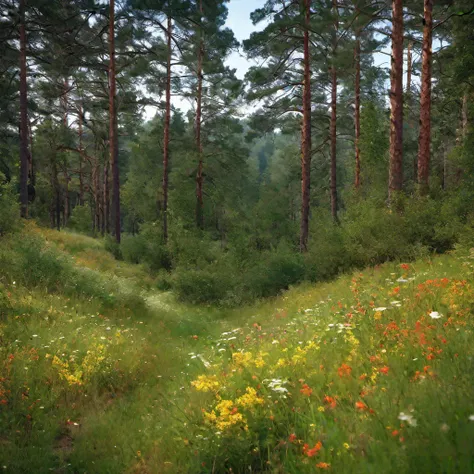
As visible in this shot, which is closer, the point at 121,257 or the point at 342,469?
the point at 342,469

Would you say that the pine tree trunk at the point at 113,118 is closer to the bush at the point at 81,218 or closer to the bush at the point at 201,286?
the bush at the point at 201,286

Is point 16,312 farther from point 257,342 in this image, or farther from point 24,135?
point 24,135

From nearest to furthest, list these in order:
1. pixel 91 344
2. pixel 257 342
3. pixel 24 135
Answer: pixel 257 342
pixel 91 344
pixel 24 135

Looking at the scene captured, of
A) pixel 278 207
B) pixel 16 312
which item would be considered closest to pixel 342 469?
pixel 16 312

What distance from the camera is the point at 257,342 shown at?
606cm

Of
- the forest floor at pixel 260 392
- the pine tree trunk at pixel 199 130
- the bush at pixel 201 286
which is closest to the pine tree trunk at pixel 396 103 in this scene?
the forest floor at pixel 260 392

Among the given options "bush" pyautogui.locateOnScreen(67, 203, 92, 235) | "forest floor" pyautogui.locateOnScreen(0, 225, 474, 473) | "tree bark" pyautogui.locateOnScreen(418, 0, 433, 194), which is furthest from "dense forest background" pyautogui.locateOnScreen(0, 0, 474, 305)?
"bush" pyautogui.locateOnScreen(67, 203, 92, 235)

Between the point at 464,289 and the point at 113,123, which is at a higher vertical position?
the point at 113,123

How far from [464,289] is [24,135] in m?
18.6

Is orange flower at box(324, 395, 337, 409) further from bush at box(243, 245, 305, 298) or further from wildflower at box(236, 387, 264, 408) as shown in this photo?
bush at box(243, 245, 305, 298)

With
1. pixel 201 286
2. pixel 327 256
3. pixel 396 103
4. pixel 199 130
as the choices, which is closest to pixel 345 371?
pixel 327 256

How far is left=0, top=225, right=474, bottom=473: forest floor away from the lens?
2.67 metres

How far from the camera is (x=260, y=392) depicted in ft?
13.4

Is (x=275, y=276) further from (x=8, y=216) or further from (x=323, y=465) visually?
(x=323, y=465)
